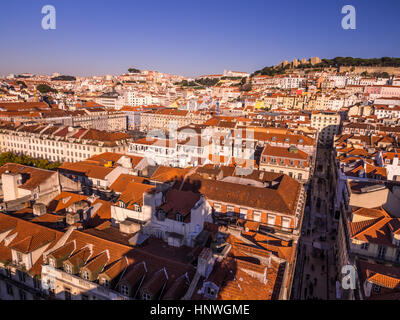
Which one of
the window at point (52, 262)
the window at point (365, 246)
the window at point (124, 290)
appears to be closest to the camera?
the window at point (124, 290)

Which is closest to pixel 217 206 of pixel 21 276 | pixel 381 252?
pixel 381 252

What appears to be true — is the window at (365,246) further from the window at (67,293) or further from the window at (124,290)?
the window at (67,293)

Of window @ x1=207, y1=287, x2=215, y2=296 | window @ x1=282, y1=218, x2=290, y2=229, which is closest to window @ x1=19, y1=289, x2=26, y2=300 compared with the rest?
window @ x1=207, y1=287, x2=215, y2=296

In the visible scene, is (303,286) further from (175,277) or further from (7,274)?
(7,274)

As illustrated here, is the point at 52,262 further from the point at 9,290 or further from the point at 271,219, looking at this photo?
the point at 271,219

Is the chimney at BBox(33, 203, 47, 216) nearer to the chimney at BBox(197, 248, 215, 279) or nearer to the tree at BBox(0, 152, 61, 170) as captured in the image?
the chimney at BBox(197, 248, 215, 279)

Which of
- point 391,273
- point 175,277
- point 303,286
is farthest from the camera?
point 303,286

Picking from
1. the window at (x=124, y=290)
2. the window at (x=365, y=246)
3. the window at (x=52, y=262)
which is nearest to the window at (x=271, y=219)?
the window at (x=365, y=246)
